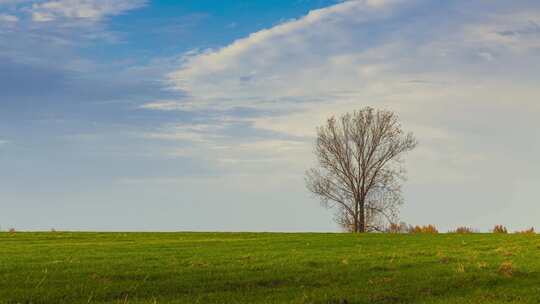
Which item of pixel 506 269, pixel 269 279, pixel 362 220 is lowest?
pixel 269 279

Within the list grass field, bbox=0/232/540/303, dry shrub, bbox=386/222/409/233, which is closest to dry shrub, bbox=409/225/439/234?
dry shrub, bbox=386/222/409/233

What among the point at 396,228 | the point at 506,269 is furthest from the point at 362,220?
the point at 506,269

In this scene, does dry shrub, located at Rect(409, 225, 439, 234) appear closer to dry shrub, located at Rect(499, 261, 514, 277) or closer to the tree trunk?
the tree trunk

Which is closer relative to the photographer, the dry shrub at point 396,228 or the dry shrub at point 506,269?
the dry shrub at point 506,269

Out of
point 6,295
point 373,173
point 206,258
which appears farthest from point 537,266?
point 373,173

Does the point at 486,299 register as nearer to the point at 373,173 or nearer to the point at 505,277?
the point at 505,277

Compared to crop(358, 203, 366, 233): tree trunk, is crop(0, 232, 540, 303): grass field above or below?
below

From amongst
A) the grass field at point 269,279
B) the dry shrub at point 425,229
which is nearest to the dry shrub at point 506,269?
the grass field at point 269,279

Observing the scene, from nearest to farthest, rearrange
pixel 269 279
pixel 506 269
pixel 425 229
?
pixel 269 279 → pixel 506 269 → pixel 425 229

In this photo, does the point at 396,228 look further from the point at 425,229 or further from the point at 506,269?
the point at 506,269

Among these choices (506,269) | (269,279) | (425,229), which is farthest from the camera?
(425,229)

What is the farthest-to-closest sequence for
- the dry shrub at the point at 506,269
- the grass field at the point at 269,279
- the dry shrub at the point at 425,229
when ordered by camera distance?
the dry shrub at the point at 425,229, the dry shrub at the point at 506,269, the grass field at the point at 269,279

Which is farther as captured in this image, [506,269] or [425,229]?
[425,229]

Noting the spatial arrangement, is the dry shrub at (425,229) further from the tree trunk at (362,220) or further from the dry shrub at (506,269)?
the dry shrub at (506,269)
